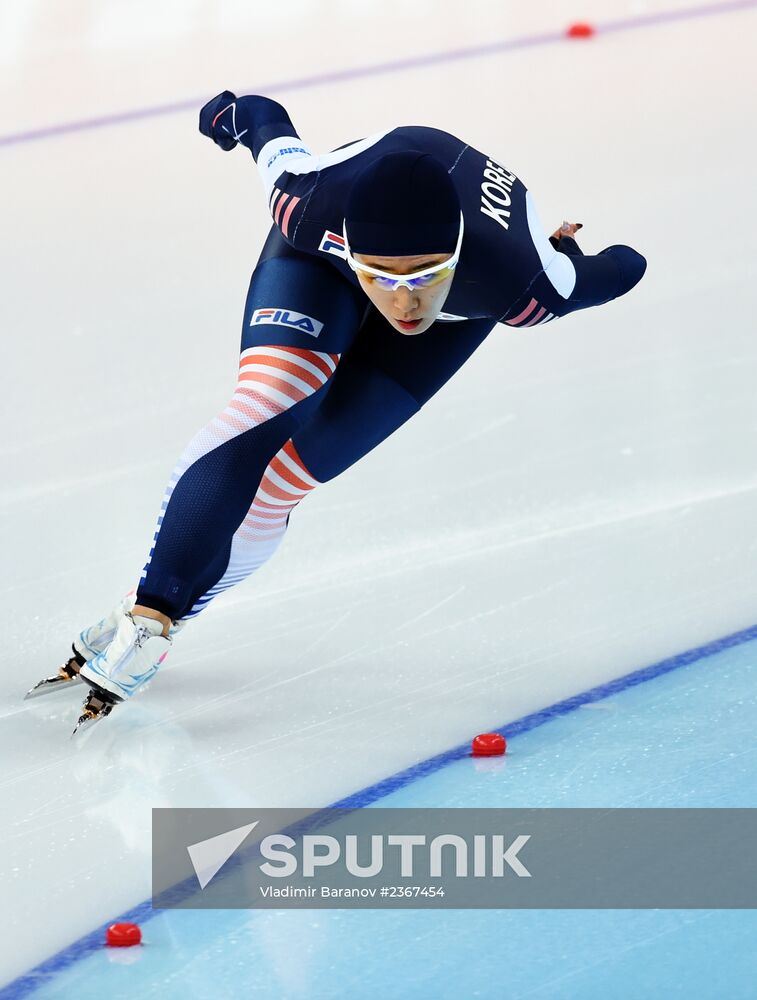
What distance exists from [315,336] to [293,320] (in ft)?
0.17

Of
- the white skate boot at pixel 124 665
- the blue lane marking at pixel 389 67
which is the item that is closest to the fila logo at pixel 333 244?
the white skate boot at pixel 124 665

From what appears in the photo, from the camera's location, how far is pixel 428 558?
3.90m

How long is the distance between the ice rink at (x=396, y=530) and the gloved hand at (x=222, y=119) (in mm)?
999

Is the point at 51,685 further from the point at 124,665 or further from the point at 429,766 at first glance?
the point at 429,766

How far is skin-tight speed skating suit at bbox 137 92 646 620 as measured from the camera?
304 centimetres

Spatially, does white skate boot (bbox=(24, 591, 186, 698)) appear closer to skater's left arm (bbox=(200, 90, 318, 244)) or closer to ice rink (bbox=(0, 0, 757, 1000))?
ice rink (bbox=(0, 0, 757, 1000))

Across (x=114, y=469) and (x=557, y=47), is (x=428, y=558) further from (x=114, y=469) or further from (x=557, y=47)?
(x=557, y=47)

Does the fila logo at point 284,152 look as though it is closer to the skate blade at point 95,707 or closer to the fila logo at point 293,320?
the fila logo at point 293,320

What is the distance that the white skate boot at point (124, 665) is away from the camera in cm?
311

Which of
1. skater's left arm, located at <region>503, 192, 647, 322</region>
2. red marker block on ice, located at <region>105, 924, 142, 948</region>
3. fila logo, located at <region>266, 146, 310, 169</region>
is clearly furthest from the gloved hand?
red marker block on ice, located at <region>105, 924, 142, 948</region>

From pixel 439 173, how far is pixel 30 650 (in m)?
1.40


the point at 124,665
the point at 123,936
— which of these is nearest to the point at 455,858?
the point at 123,936

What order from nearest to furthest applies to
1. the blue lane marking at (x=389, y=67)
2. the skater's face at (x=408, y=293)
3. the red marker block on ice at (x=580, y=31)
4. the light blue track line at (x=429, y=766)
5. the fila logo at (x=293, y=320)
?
the light blue track line at (x=429, y=766)
the skater's face at (x=408, y=293)
the fila logo at (x=293, y=320)
the blue lane marking at (x=389, y=67)
the red marker block on ice at (x=580, y=31)

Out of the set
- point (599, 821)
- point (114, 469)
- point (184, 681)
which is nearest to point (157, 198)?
point (114, 469)
